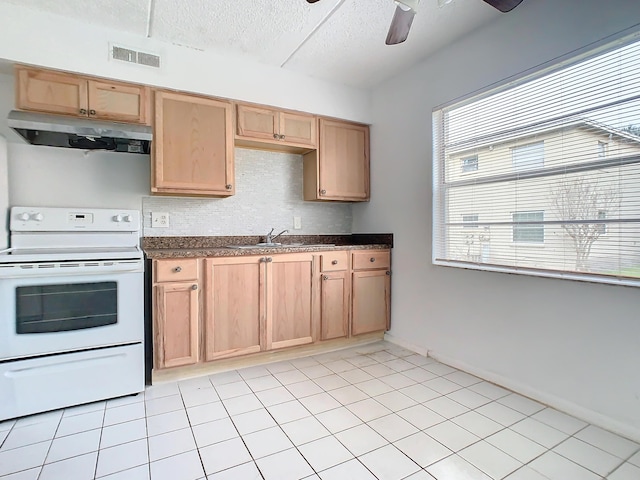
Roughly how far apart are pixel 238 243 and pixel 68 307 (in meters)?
1.33

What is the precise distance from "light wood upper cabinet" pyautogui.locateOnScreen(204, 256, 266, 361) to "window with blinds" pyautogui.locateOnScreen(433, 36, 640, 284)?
144 centimetres

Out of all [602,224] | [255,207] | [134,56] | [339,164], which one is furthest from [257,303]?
[602,224]

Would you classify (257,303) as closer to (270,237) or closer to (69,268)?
(270,237)

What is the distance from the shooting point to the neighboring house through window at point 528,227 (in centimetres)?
208

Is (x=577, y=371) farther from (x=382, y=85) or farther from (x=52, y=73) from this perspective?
(x=52, y=73)

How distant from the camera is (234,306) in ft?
8.15

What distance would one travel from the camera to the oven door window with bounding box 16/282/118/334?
1900 mm

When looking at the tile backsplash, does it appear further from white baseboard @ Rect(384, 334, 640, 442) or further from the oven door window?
white baseboard @ Rect(384, 334, 640, 442)

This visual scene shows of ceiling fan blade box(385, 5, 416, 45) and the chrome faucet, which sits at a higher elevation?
ceiling fan blade box(385, 5, 416, 45)

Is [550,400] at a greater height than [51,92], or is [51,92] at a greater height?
[51,92]

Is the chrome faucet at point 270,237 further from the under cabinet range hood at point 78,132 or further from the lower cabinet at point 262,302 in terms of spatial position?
the under cabinet range hood at point 78,132

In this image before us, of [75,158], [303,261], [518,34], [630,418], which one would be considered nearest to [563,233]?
[630,418]

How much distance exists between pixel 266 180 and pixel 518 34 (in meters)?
2.15

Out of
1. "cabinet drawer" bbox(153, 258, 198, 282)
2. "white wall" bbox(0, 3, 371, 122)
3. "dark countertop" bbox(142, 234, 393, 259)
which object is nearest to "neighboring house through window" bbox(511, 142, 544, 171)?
"dark countertop" bbox(142, 234, 393, 259)
